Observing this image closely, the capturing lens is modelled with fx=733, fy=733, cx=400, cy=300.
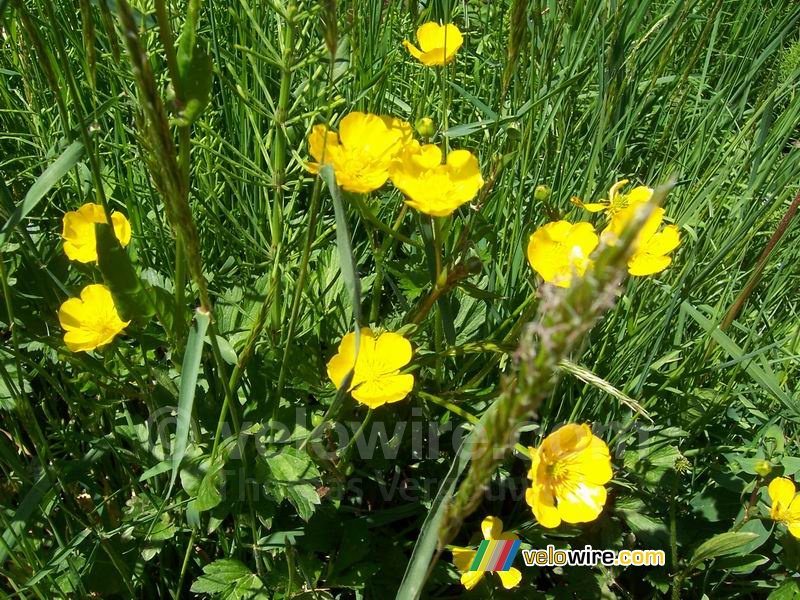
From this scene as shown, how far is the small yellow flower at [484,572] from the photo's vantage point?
4.25 feet

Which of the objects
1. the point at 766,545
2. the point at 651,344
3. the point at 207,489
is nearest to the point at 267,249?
the point at 207,489

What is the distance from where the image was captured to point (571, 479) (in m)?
1.23

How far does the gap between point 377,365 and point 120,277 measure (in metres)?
0.43

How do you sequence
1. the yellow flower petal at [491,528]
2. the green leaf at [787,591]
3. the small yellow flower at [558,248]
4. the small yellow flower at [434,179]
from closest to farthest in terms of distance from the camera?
the small yellow flower at [434,179] → the small yellow flower at [558,248] → the yellow flower petal at [491,528] → the green leaf at [787,591]

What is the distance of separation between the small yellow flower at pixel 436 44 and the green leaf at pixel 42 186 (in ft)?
2.20

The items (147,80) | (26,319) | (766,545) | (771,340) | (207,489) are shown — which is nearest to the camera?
(147,80)

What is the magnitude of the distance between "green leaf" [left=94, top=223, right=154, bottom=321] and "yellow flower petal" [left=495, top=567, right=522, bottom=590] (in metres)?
0.78

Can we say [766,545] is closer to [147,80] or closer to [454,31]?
[454,31]

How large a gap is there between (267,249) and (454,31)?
586mm

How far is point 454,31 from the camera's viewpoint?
1459 millimetres

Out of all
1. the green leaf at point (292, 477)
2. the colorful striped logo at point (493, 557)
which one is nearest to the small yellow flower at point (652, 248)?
the colorful striped logo at point (493, 557)

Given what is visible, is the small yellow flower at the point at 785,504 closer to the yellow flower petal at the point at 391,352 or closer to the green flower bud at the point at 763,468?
the green flower bud at the point at 763,468

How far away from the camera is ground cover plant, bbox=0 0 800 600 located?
1.16 meters

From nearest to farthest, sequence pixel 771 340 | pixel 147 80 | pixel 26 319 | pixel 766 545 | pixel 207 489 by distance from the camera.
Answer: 1. pixel 147 80
2. pixel 207 489
3. pixel 26 319
4. pixel 766 545
5. pixel 771 340
